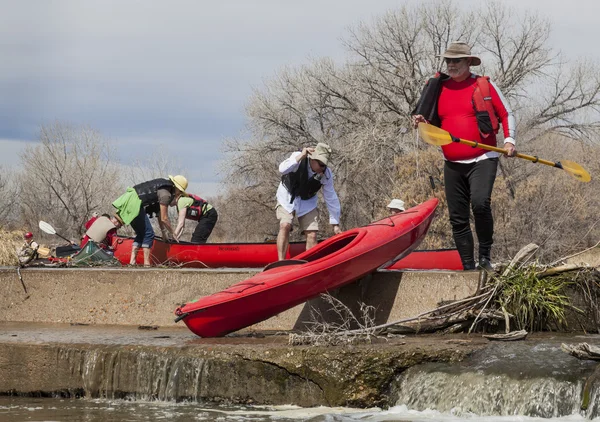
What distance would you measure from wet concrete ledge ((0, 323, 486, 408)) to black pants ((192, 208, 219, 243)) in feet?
22.6

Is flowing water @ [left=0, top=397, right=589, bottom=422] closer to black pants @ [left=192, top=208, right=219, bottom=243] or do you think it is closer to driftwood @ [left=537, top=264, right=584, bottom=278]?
driftwood @ [left=537, top=264, right=584, bottom=278]

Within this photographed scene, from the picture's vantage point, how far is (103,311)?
1016 cm

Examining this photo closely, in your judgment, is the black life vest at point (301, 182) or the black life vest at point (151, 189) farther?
the black life vest at point (151, 189)

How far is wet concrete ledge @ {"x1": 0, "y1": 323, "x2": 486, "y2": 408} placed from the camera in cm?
703

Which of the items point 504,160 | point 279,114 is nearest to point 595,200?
point 504,160

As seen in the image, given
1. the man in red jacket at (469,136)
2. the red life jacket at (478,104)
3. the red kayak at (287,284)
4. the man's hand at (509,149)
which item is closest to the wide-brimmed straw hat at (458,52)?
the man in red jacket at (469,136)

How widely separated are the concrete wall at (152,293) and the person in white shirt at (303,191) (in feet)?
3.18

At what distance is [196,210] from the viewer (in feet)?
50.5

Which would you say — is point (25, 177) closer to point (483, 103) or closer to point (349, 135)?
point (349, 135)

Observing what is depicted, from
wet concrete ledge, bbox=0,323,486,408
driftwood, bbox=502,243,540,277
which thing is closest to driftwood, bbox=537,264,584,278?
driftwood, bbox=502,243,540,277

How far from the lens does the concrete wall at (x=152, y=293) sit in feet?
28.5

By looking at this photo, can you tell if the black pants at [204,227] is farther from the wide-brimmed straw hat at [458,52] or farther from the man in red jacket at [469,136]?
the wide-brimmed straw hat at [458,52]

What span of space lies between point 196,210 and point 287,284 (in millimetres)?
7302

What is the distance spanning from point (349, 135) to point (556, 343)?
25928mm
